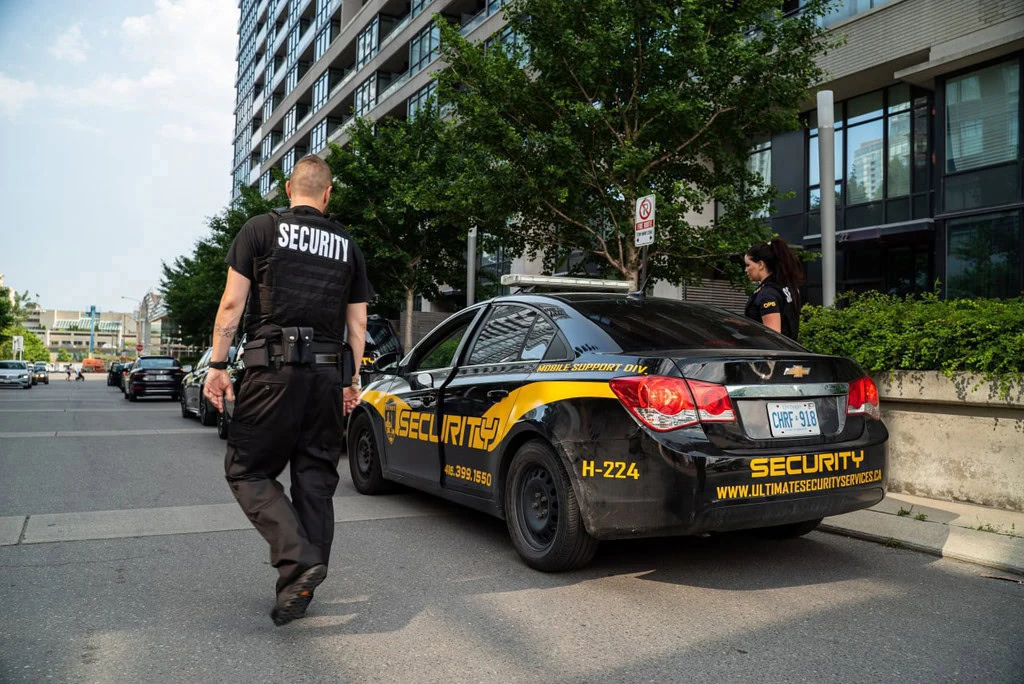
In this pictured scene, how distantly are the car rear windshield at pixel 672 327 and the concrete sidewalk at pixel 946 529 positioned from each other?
4.68 feet

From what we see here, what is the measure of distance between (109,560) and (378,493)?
2.41 m

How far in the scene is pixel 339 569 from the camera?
4.57 meters

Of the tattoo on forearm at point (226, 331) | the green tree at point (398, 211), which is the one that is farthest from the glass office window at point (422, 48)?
the tattoo on forearm at point (226, 331)

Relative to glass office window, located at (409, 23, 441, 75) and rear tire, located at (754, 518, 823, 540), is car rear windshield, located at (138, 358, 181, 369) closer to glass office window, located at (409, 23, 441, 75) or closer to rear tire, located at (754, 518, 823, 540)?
glass office window, located at (409, 23, 441, 75)

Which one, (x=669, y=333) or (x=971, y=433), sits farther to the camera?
(x=971, y=433)

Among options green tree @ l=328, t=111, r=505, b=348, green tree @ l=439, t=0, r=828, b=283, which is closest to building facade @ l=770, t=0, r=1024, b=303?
green tree @ l=439, t=0, r=828, b=283

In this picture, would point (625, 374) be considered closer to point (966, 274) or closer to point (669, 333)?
point (669, 333)

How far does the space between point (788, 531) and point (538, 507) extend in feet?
5.54

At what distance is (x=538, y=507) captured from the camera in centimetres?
457

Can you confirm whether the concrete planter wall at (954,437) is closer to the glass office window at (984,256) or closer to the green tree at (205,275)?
the glass office window at (984,256)

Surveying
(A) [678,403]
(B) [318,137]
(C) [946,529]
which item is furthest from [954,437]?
(B) [318,137]

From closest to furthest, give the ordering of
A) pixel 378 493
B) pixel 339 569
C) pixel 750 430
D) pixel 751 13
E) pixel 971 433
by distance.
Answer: pixel 750 430, pixel 339 569, pixel 971 433, pixel 378 493, pixel 751 13

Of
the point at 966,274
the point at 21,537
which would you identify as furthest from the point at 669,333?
the point at 966,274

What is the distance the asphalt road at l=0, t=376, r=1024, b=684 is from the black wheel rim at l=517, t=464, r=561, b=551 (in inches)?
7.8
